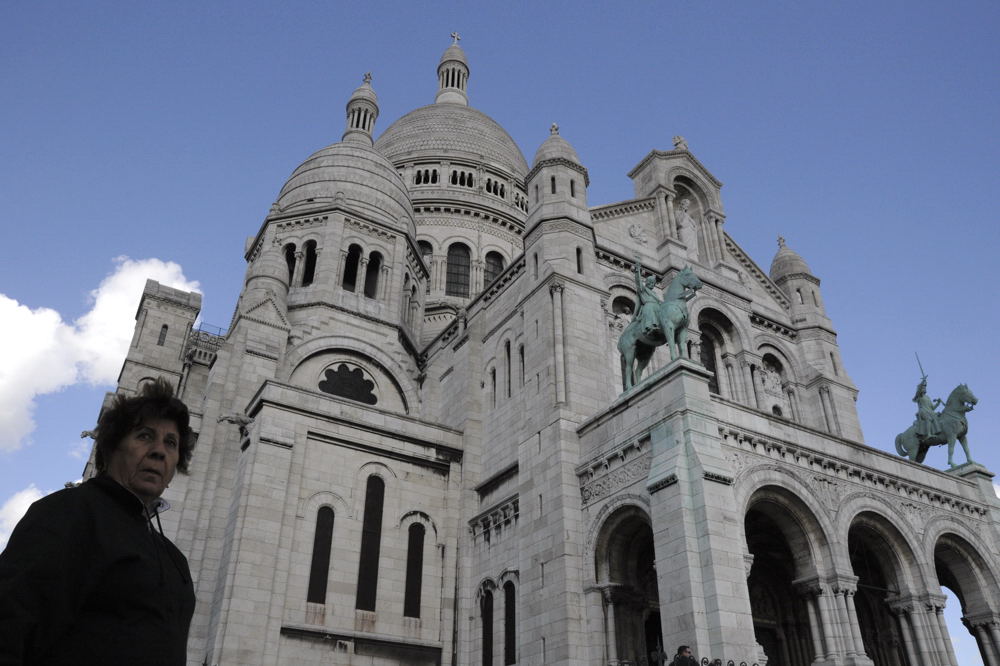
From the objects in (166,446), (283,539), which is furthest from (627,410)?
(166,446)

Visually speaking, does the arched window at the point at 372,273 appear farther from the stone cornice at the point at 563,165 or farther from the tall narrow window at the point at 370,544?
the tall narrow window at the point at 370,544

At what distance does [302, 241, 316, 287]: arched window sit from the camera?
1296 inches

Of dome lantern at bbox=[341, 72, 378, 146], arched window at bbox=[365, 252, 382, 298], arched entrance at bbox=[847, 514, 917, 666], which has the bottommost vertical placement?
arched entrance at bbox=[847, 514, 917, 666]

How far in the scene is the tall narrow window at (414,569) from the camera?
2391 cm

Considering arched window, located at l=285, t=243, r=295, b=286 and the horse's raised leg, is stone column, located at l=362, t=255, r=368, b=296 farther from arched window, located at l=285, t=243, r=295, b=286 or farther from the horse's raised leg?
the horse's raised leg

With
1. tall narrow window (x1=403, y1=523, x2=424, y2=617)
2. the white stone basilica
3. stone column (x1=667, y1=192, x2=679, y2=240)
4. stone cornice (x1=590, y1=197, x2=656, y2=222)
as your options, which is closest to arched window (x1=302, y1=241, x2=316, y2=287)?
the white stone basilica

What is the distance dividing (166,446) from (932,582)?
2148 cm

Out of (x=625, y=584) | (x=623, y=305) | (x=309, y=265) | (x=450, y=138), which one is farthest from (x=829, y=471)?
(x=450, y=138)

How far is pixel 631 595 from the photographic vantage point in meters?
19.2

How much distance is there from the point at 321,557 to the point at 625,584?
9.40 metres

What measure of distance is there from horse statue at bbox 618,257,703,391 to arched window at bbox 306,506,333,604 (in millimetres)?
10309

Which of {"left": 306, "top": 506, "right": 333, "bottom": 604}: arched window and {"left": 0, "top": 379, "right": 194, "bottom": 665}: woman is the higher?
{"left": 306, "top": 506, "right": 333, "bottom": 604}: arched window

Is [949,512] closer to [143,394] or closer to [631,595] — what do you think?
[631,595]

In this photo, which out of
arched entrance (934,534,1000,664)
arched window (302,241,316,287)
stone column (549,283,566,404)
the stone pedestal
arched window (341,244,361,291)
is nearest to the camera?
the stone pedestal
